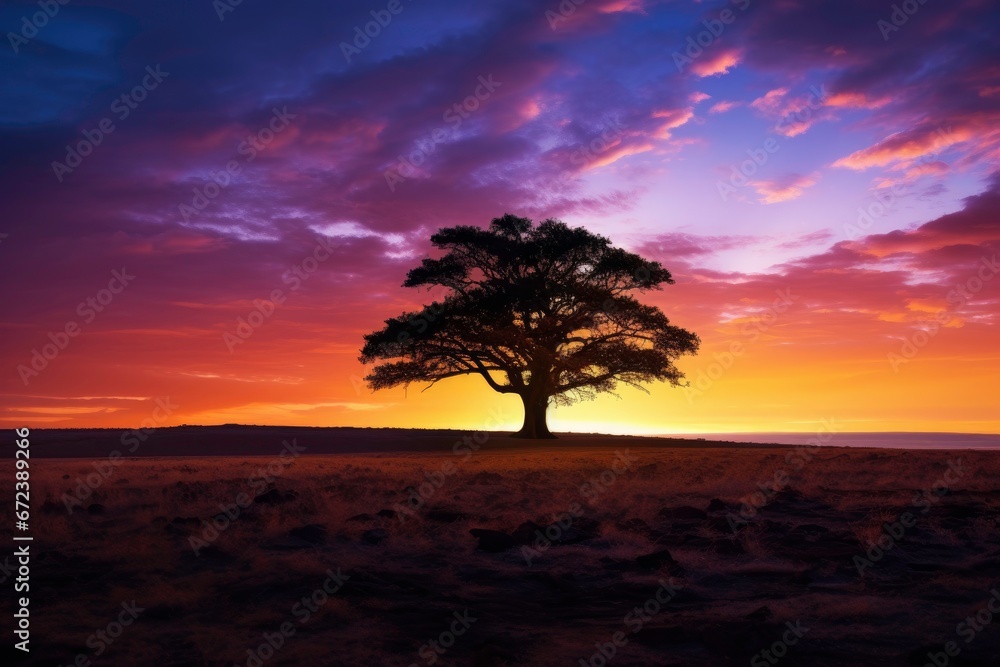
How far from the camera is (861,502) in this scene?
15070mm

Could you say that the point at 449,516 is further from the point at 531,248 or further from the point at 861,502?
the point at 531,248

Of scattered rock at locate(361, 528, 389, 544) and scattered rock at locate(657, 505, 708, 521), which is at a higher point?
scattered rock at locate(657, 505, 708, 521)

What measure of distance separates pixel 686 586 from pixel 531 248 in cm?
3090

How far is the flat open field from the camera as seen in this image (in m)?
7.37

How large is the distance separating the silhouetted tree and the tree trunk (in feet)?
0.22

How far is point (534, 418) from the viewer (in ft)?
136

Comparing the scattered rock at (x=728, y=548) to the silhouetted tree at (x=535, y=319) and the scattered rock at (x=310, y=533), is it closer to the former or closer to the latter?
the scattered rock at (x=310, y=533)

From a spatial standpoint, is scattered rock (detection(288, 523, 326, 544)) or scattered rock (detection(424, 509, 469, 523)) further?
scattered rock (detection(424, 509, 469, 523))

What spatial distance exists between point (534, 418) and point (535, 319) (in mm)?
5437

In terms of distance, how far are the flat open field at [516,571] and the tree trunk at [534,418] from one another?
21.4 m

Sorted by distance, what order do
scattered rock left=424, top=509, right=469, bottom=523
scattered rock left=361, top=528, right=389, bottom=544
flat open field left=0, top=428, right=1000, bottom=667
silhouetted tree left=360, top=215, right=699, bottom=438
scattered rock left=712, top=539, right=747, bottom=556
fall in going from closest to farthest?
1. flat open field left=0, top=428, right=1000, bottom=667
2. scattered rock left=712, top=539, right=747, bottom=556
3. scattered rock left=361, top=528, right=389, bottom=544
4. scattered rock left=424, top=509, right=469, bottom=523
5. silhouetted tree left=360, top=215, right=699, bottom=438
